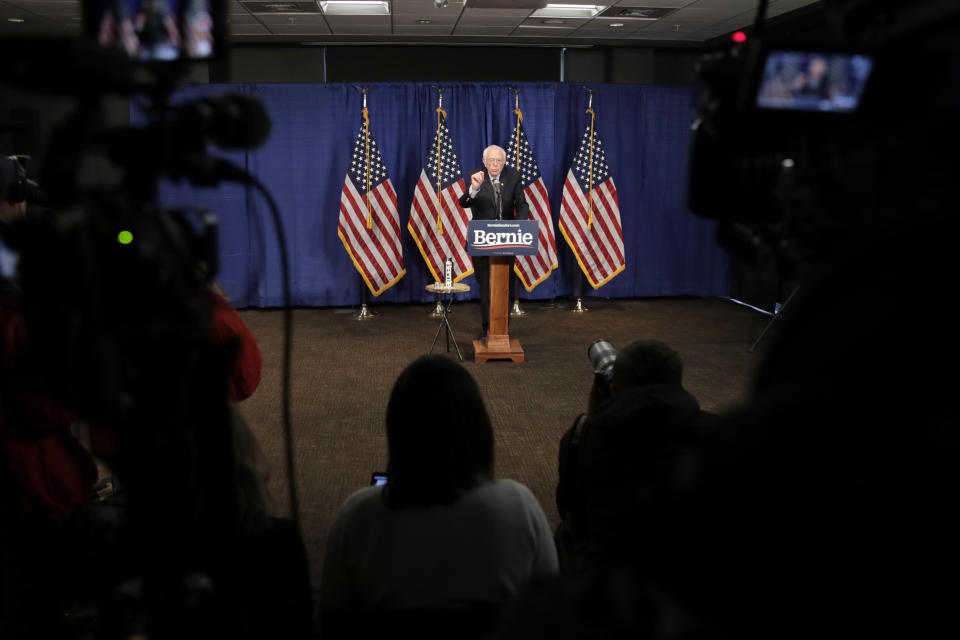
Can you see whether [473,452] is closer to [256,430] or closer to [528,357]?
[256,430]

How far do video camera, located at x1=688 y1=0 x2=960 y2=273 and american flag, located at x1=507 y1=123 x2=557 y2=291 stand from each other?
21.1 ft

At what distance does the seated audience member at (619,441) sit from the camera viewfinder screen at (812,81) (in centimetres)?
72

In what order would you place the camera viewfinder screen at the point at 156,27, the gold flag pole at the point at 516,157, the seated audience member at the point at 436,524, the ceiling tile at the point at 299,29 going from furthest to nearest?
the gold flag pole at the point at 516,157
the ceiling tile at the point at 299,29
the seated audience member at the point at 436,524
the camera viewfinder screen at the point at 156,27

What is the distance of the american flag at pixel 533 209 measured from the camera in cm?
741

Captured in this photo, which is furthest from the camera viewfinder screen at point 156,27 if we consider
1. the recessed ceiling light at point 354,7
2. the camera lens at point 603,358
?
the recessed ceiling light at point 354,7

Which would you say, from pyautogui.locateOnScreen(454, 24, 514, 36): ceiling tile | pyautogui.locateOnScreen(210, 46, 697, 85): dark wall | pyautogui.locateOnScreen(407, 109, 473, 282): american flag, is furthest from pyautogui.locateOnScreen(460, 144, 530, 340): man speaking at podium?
pyautogui.locateOnScreen(210, 46, 697, 85): dark wall

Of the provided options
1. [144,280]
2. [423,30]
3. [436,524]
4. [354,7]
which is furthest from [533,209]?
[144,280]

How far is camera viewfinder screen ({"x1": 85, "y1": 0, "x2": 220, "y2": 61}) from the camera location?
30.6 inches

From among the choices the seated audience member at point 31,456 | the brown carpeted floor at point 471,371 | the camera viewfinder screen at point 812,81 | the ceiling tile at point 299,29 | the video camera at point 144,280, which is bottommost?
the brown carpeted floor at point 471,371

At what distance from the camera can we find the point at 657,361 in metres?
2.07

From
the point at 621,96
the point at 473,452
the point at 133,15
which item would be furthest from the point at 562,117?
the point at 133,15

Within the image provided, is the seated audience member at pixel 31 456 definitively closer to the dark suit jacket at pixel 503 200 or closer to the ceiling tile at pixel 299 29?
the dark suit jacket at pixel 503 200

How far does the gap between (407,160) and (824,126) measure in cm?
704

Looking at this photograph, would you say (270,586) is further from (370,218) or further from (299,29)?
(299,29)
